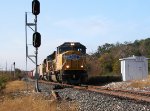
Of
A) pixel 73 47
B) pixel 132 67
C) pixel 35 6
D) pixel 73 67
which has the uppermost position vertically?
pixel 35 6

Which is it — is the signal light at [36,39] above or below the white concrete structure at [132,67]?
above

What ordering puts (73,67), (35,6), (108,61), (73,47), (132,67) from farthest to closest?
(108,61), (132,67), (73,47), (73,67), (35,6)

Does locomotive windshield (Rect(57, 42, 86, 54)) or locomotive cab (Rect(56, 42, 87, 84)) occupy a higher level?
locomotive windshield (Rect(57, 42, 86, 54))

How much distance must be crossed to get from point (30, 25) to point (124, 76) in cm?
1994

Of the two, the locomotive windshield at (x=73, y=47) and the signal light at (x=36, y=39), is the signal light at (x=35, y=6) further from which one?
the locomotive windshield at (x=73, y=47)

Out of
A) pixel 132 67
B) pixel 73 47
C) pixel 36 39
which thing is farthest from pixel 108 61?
pixel 36 39

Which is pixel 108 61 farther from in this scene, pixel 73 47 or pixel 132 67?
pixel 73 47

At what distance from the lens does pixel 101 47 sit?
92.4 m

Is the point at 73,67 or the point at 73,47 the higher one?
the point at 73,47

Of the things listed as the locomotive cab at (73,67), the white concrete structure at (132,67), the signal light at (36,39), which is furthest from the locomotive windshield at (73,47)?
the white concrete structure at (132,67)

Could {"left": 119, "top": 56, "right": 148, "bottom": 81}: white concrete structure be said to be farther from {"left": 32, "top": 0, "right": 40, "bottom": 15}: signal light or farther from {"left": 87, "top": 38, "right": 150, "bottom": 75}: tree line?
{"left": 32, "top": 0, "right": 40, "bottom": 15}: signal light

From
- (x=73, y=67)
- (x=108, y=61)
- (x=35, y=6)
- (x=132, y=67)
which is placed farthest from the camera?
(x=108, y=61)

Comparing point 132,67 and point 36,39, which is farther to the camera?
point 132,67

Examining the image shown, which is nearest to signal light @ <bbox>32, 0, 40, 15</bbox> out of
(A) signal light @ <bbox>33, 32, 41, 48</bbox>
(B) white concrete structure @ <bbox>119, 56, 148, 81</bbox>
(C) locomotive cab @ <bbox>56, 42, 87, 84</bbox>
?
(A) signal light @ <bbox>33, 32, 41, 48</bbox>
